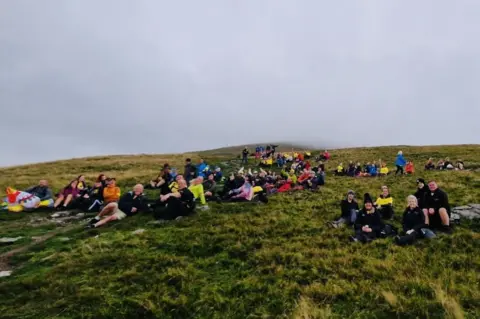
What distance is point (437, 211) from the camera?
13.2 metres

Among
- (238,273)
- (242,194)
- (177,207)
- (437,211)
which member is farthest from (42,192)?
(437,211)

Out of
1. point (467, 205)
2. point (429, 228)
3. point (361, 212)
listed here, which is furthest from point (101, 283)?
point (467, 205)

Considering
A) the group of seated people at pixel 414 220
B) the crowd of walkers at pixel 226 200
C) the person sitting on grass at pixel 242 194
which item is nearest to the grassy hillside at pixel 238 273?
the group of seated people at pixel 414 220

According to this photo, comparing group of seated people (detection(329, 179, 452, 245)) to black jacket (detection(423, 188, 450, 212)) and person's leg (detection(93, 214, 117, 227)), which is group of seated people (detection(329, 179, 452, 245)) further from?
person's leg (detection(93, 214, 117, 227))

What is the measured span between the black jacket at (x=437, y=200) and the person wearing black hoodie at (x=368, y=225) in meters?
1.92

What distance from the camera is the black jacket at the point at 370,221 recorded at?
13.2 meters

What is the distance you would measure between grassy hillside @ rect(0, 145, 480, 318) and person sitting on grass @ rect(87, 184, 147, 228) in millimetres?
601

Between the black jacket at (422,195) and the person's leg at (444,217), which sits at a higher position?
the black jacket at (422,195)

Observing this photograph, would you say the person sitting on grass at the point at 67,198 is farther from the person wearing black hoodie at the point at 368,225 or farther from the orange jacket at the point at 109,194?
the person wearing black hoodie at the point at 368,225

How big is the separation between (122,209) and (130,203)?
18.6 inches

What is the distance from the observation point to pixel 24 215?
1786 centimetres

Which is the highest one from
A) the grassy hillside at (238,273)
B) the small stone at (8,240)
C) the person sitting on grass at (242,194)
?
the person sitting on grass at (242,194)

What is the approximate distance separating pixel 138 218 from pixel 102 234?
8.84ft

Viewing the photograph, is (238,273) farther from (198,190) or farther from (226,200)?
(226,200)
